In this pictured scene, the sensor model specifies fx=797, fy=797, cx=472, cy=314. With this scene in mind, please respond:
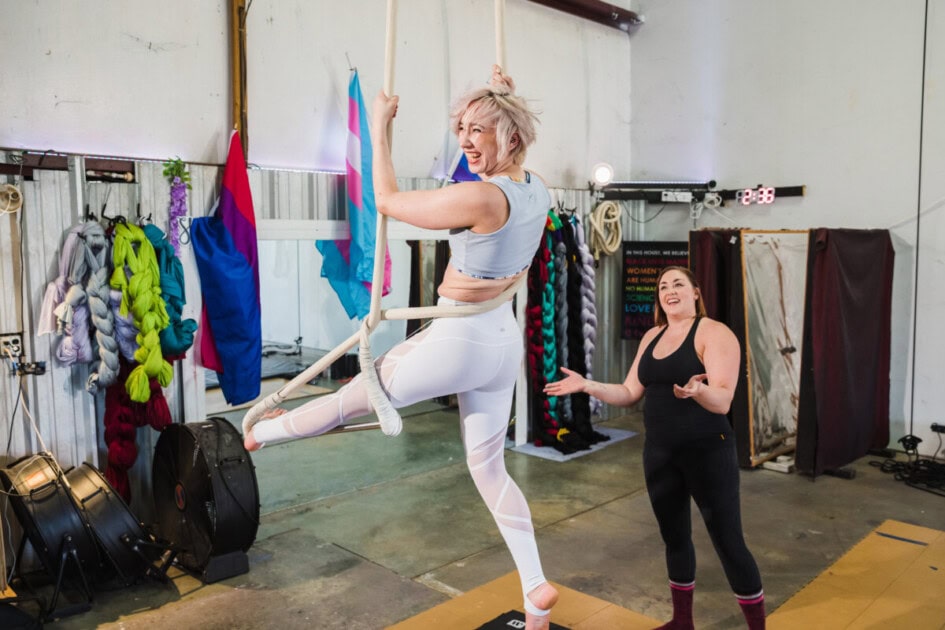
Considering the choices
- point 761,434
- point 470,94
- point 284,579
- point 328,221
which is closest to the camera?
point 470,94

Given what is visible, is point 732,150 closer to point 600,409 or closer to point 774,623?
point 600,409

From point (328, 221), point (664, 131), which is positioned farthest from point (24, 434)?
point (664, 131)

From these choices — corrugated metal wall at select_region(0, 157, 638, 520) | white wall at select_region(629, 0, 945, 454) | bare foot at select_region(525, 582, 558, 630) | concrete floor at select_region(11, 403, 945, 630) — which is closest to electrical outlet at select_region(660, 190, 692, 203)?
white wall at select_region(629, 0, 945, 454)

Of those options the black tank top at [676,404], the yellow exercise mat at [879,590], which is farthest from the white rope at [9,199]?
the yellow exercise mat at [879,590]

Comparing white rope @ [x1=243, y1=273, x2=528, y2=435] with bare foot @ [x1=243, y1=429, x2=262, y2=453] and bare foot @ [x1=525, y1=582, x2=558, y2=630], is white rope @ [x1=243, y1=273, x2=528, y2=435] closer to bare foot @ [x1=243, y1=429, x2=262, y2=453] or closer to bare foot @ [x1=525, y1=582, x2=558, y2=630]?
bare foot @ [x1=243, y1=429, x2=262, y2=453]

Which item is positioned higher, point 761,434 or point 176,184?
point 176,184

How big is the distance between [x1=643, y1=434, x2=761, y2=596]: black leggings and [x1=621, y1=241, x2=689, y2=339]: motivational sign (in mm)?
4538

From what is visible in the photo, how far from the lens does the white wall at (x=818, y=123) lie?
629 cm

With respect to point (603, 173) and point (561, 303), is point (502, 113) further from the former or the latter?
point (603, 173)

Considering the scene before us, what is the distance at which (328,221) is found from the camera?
5383mm

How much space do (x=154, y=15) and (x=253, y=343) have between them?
1.99 m

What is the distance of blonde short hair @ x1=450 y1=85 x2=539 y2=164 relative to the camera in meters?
2.17

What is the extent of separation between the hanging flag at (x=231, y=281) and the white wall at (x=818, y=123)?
4.60 m

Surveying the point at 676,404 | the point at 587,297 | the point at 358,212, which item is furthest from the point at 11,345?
the point at 587,297
